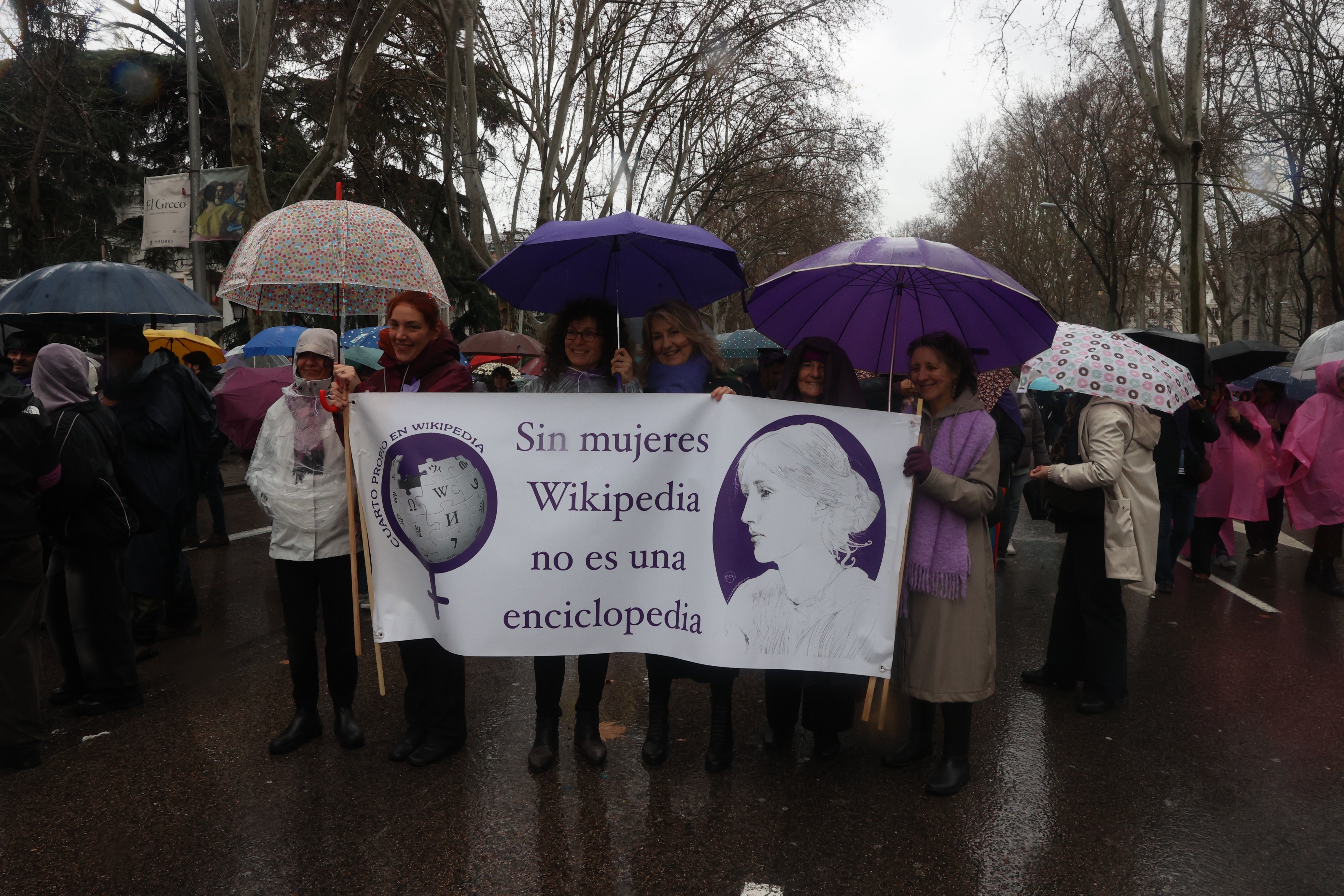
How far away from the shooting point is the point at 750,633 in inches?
143

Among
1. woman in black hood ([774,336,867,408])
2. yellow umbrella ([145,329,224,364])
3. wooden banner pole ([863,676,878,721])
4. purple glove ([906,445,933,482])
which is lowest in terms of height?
wooden banner pole ([863,676,878,721])

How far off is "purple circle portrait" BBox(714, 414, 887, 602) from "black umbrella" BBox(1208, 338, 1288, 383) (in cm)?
524

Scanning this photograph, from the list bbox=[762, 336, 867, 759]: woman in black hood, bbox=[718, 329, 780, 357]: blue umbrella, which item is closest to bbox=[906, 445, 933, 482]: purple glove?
bbox=[762, 336, 867, 759]: woman in black hood

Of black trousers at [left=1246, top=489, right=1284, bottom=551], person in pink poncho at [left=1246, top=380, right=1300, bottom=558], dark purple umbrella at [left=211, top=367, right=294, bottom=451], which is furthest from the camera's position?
dark purple umbrella at [left=211, top=367, right=294, bottom=451]

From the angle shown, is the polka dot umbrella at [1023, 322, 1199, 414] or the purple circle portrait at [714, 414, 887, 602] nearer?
the purple circle portrait at [714, 414, 887, 602]

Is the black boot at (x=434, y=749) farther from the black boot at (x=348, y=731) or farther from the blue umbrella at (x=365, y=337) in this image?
the blue umbrella at (x=365, y=337)

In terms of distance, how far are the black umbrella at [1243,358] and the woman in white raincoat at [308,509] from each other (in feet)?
22.0

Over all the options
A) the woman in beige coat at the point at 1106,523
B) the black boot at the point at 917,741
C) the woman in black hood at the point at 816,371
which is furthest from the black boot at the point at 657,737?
the woman in beige coat at the point at 1106,523

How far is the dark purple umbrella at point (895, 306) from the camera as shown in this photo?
11.7ft

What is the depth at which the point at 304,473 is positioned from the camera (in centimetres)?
393

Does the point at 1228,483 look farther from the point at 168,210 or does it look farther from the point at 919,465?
the point at 168,210

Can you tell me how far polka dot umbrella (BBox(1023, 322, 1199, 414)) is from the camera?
4.22m

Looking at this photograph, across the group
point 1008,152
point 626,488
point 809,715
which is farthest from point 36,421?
point 1008,152

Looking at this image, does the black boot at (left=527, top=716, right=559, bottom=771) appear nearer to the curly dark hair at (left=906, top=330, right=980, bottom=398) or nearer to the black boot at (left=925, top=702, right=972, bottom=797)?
the black boot at (left=925, top=702, right=972, bottom=797)
